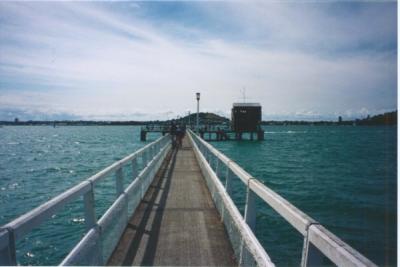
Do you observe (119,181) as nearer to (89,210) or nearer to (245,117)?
(89,210)

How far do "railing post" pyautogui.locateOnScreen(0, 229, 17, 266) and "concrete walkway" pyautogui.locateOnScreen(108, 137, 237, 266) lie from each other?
7.41 ft

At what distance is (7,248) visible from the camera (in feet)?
6.98

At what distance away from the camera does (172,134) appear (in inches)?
957

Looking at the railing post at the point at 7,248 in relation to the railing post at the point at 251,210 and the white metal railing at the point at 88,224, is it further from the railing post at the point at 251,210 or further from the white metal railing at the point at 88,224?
the railing post at the point at 251,210

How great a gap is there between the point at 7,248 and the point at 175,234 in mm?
3397

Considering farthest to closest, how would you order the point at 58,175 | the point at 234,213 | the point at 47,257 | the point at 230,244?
1. the point at 58,175
2. the point at 47,257
3. the point at 230,244
4. the point at 234,213

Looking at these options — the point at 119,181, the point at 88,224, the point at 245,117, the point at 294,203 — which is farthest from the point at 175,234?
the point at 245,117

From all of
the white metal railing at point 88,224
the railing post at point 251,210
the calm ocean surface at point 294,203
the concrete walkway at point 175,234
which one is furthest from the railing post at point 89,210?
the calm ocean surface at point 294,203

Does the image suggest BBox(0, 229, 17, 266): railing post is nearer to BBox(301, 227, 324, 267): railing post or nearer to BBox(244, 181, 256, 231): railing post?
BBox(301, 227, 324, 267): railing post

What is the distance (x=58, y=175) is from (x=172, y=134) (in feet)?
42.9

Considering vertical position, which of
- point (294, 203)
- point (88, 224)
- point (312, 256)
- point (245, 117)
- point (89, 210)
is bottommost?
point (294, 203)

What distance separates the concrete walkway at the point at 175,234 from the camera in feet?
14.4

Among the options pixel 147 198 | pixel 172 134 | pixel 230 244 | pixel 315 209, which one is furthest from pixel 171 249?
pixel 172 134

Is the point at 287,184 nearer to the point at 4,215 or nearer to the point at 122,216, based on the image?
the point at 4,215
